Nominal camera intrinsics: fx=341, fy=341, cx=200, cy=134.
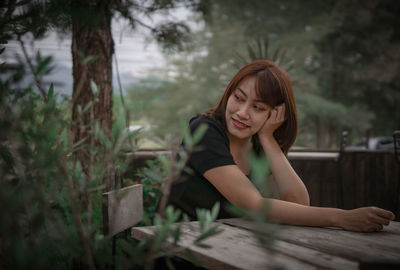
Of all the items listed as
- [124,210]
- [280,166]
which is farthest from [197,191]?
[280,166]

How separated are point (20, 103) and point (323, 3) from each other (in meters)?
16.8

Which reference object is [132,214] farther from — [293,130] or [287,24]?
[287,24]

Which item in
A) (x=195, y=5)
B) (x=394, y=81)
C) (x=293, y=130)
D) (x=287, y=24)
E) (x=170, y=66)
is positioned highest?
(x=287, y=24)

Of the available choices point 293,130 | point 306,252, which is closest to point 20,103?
point 306,252

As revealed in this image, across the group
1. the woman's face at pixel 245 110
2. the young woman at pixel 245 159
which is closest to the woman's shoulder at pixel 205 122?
the young woman at pixel 245 159

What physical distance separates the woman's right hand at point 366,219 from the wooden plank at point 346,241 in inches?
1.0

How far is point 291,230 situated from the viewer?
117 centimetres

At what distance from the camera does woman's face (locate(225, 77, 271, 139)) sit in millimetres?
1623

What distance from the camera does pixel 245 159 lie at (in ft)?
4.84

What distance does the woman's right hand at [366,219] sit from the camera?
3.88ft

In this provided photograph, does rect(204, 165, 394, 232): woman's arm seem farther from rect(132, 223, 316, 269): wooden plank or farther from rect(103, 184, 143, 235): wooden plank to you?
rect(103, 184, 143, 235): wooden plank

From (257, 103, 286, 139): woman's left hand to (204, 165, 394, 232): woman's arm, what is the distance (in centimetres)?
62

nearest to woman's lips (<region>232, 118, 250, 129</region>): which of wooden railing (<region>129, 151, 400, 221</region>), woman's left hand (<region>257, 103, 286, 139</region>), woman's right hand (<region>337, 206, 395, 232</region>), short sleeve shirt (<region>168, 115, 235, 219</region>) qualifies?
short sleeve shirt (<region>168, 115, 235, 219</region>)

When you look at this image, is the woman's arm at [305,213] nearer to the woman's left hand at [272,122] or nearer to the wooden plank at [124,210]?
the wooden plank at [124,210]
